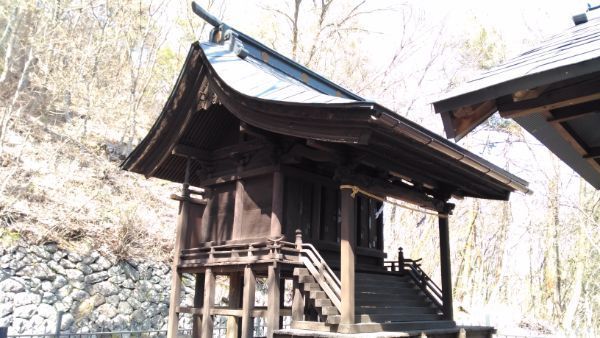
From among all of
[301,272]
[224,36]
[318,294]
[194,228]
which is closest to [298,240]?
[301,272]

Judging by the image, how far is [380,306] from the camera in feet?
23.3

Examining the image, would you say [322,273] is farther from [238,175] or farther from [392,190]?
[238,175]

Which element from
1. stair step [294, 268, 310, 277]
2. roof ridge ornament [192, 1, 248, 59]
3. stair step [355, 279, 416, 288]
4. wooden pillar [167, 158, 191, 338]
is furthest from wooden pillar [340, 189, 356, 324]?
roof ridge ornament [192, 1, 248, 59]

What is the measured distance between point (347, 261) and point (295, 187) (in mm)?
1782

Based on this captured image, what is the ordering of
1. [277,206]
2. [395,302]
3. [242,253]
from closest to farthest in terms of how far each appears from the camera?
1. [277,206]
2. [242,253]
3. [395,302]

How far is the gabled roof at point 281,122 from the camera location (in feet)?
18.1

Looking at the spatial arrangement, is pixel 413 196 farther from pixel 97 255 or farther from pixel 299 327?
pixel 97 255

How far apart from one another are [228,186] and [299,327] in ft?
10.0

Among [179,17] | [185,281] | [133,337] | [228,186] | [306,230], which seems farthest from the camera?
[179,17]

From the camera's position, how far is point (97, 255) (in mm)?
12938

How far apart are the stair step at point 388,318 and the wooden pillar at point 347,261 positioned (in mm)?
140

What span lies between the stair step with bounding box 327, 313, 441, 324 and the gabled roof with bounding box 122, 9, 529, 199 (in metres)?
2.15

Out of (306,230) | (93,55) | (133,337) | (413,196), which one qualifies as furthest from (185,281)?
(93,55)

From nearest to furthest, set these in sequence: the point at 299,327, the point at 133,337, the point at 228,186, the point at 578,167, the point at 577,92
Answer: the point at 577,92
the point at 578,167
the point at 299,327
the point at 228,186
the point at 133,337
